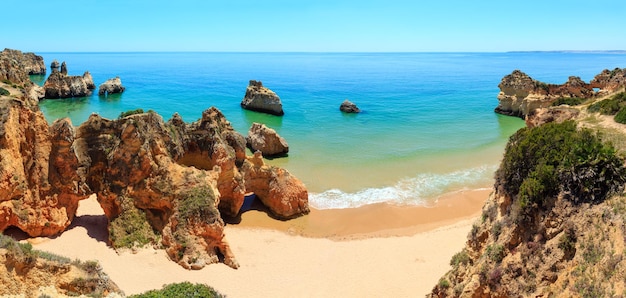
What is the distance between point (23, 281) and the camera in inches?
453

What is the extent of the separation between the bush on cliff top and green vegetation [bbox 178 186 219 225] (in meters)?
13.3

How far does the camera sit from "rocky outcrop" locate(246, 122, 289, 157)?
130 feet

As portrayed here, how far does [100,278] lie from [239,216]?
1353 cm

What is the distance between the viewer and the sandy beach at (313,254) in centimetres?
1834

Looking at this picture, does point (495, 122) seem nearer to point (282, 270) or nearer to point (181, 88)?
point (282, 270)

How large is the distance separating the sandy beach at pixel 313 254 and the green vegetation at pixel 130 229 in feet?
1.84

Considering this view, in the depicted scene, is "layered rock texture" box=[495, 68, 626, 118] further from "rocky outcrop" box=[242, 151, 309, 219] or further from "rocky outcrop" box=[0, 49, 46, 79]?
"rocky outcrop" box=[0, 49, 46, 79]

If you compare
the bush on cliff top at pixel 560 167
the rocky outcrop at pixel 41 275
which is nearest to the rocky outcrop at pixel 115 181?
the rocky outcrop at pixel 41 275

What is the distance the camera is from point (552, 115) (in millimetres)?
19641

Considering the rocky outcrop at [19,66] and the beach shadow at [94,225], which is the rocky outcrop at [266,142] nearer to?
the beach shadow at [94,225]

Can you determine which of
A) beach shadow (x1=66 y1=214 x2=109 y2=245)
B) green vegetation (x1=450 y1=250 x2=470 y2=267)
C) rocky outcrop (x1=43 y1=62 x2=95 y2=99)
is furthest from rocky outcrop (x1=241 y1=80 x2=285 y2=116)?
green vegetation (x1=450 y1=250 x2=470 y2=267)

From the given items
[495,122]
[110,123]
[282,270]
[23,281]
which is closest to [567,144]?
[282,270]

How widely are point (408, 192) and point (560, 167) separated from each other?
765 inches

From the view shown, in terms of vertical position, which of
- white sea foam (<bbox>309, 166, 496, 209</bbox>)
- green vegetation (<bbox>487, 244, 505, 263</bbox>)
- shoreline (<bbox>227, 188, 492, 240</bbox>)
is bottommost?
shoreline (<bbox>227, 188, 492, 240</bbox>)
